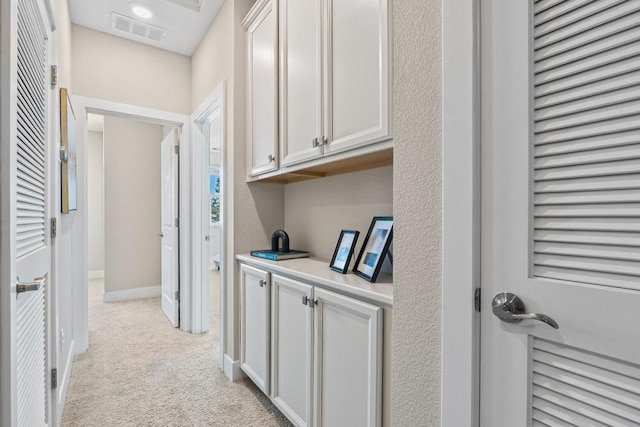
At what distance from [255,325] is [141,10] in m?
2.48

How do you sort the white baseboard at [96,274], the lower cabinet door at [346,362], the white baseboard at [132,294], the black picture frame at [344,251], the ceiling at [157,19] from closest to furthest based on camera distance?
the lower cabinet door at [346,362] < the black picture frame at [344,251] < the ceiling at [157,19] < the white baseboard at [132,294] < the white baseboard at [96,274]

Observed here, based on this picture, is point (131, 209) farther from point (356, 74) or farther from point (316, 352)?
point (356, 74)

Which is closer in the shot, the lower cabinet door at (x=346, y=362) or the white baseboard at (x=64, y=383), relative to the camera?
the lower cabinet door at (x=346, y=362)

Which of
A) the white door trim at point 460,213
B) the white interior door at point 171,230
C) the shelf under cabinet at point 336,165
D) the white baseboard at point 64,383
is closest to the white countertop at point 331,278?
the white door trim at point 460,213

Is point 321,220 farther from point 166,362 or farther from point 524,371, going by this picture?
point 166,362

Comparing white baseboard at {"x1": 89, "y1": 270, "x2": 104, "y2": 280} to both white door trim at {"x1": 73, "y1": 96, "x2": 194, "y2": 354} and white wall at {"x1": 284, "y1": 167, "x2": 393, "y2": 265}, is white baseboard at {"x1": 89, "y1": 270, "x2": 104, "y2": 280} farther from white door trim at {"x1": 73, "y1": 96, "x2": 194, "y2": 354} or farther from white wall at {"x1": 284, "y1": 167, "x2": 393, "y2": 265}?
white wall at {"x1": 284, "y1": 167, "x2": 393, "y2": 265}

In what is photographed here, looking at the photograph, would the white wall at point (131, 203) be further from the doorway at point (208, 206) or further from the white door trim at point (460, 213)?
the white door trim at point (460, 213)

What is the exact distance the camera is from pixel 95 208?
5.79 meters

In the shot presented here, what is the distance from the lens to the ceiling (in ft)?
8.00

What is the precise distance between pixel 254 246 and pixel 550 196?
187 cm

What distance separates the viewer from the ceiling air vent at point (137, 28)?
8.54ft

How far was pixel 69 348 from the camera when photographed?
7.66 feet

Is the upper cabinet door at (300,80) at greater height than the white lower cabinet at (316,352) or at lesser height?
greater

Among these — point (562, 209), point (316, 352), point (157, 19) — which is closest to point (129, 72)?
point (157, 19)
